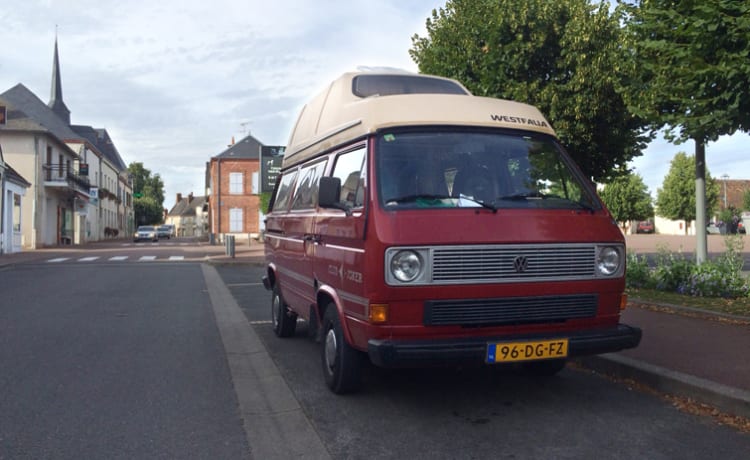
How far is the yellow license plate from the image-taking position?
4309mm

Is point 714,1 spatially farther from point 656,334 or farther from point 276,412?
point 276,412

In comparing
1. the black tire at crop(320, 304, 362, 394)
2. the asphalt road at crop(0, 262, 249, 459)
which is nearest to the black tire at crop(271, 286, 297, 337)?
the asphalt road at crop(0, 262, 249, 459)

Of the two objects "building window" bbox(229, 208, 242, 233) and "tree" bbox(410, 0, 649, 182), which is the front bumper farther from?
"building window" bbox(229, 208, 242, 233)

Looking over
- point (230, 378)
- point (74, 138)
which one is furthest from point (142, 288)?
point (74, 138)

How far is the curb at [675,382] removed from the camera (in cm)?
455

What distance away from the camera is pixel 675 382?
5082mm

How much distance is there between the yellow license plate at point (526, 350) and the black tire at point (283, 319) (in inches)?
150

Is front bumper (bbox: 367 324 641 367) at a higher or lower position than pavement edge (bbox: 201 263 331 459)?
higher

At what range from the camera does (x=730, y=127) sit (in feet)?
26.0

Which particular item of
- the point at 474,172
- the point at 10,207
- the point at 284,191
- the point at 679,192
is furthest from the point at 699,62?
the point at 679,192

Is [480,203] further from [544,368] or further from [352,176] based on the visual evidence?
[544,368]

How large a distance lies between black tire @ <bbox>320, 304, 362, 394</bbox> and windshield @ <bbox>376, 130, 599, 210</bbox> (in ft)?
3.75

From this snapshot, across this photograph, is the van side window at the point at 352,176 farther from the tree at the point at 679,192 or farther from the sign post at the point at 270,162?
the tree at the point at 679,192

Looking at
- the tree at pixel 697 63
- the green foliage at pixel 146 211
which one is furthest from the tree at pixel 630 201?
the green foliage at pixel 146 211
